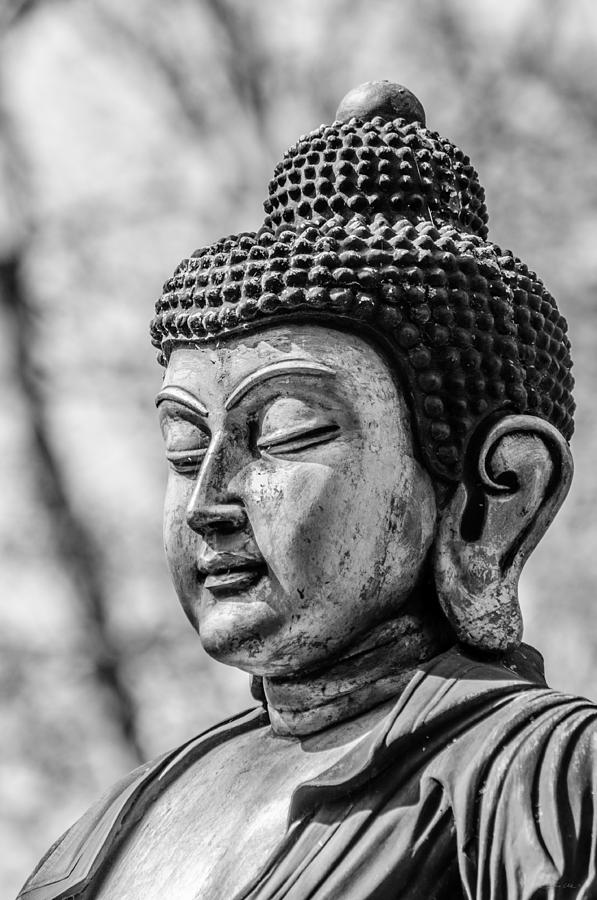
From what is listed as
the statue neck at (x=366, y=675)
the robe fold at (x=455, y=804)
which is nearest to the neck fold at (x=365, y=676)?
the statue neck at (x=366, y=675)

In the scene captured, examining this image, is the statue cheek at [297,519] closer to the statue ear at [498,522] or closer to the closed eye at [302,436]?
the closed eye at [302,436]

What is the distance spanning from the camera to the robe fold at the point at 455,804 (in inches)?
94.5

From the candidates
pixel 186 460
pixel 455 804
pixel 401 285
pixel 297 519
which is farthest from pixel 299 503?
pixel 455 804

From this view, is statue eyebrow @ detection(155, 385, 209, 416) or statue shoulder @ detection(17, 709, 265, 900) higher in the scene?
statue eyebrow @ detection(155, 385, 209, 416)

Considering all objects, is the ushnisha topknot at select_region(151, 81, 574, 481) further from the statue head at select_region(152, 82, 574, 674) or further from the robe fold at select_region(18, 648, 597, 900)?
the robe fold at select_region(18, 648, 597, 900)

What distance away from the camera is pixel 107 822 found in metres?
3.07

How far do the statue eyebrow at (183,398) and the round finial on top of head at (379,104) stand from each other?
0.62 m

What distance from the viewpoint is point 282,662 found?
281 cm

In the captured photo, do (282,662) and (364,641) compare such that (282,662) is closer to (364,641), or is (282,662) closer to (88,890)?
(364,641)

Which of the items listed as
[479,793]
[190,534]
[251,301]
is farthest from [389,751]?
[251,301]

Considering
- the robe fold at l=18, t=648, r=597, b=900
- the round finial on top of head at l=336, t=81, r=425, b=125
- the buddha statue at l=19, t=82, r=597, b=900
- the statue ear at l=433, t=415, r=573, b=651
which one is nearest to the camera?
the robe fold at l=18, t=648, r=597, b=900

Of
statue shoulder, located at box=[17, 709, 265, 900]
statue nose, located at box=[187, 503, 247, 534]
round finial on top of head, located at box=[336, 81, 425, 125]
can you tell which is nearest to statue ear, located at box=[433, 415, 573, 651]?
statue nose, located at box=[187, 503, 247, 534]

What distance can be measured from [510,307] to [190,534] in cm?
64

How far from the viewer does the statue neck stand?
2.85 meters
